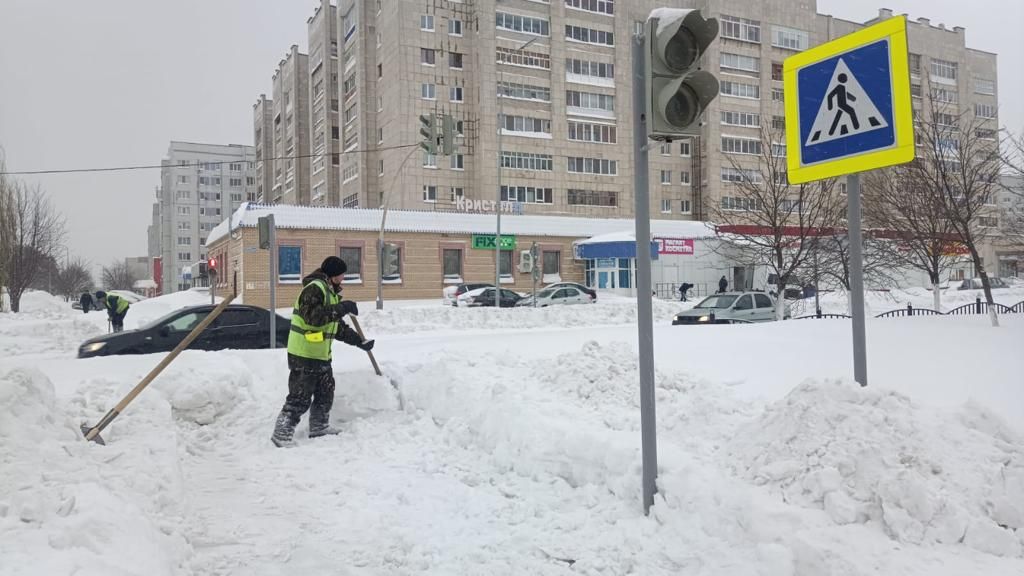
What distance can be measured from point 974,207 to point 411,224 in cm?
2765

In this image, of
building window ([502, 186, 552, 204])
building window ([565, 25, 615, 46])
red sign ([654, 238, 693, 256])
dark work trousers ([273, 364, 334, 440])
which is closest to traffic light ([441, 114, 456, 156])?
dark work trousers ([273, 364, 334, 440])

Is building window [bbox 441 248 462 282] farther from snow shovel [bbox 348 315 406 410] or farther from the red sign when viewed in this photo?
snow shovel [bbox 348 315 406 410]

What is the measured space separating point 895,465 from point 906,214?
15.6m

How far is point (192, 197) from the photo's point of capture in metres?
99.2

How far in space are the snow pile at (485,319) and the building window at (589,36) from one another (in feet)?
110

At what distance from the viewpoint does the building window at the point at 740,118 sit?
184 feet

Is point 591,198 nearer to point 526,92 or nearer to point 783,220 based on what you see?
point 526,92

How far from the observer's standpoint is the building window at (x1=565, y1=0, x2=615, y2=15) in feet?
169

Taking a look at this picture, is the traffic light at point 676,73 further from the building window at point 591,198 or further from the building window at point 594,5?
the building window at point 594,5

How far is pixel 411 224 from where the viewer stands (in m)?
37.0

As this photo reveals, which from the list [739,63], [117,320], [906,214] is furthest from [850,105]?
[739,63]

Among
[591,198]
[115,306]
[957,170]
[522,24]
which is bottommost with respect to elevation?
[115,306]

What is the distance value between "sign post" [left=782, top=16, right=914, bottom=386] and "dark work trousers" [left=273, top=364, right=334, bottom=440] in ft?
15.9

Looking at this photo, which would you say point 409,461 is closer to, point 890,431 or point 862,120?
point 890,431
